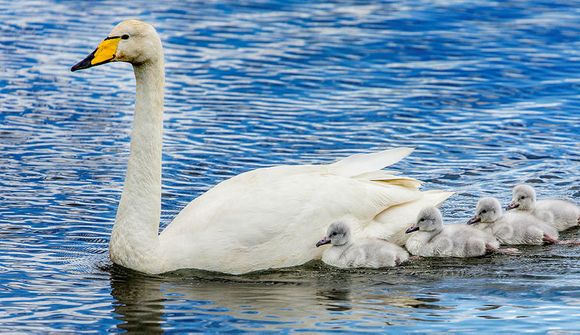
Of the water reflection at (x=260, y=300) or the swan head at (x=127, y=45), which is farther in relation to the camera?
the swan head at (x=127, y=45)

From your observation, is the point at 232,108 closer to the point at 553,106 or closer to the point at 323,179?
the point at 553,106

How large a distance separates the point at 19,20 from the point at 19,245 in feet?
34.4

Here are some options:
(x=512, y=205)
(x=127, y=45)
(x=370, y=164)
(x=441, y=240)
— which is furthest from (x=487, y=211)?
(x=127, y=45)

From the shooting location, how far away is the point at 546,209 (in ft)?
41.1

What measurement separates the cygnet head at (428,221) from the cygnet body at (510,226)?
569mm

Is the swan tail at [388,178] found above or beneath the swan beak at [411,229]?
above

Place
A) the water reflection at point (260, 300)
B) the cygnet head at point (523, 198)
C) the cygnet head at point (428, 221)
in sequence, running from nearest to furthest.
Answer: the water reflection at point (260, 300)
the cygnet head at point (428, 221)
the cygnet head at point (523, 198)

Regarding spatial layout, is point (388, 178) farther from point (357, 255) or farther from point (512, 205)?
point (512, 205)

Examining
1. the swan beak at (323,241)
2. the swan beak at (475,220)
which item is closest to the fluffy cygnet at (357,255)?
the swan beak at (323,241)

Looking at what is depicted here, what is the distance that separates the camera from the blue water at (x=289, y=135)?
10539 mm

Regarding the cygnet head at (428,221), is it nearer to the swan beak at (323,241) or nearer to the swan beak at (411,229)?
the swan beak at (411,229)

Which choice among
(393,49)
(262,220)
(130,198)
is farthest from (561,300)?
(393,49)

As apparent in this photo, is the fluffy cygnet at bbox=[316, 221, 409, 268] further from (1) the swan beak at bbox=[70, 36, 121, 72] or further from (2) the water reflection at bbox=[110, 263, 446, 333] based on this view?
(1) the swan beak at bbox=[70, 36, 121, 72]

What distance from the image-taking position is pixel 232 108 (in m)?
17.6
